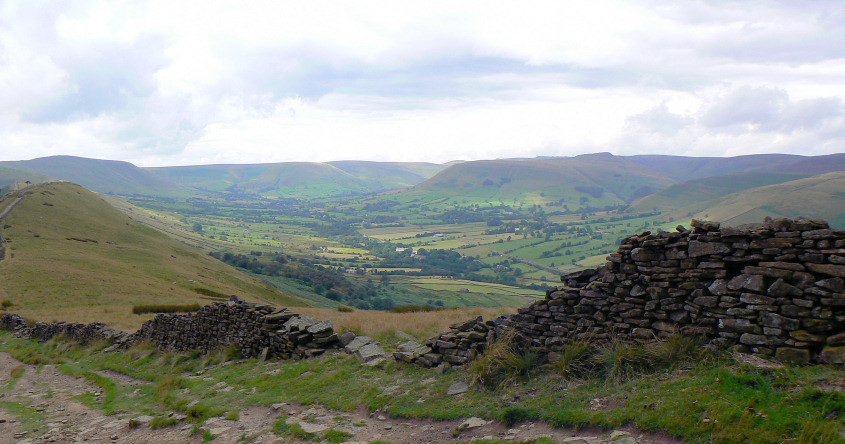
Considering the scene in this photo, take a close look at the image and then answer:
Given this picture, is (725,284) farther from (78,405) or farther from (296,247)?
(296,247)

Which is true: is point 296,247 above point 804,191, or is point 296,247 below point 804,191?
below

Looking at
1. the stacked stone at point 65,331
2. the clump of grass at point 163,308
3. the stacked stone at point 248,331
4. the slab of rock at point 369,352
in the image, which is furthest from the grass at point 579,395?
the clump of grass at point 163,308

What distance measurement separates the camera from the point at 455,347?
12.2 meters

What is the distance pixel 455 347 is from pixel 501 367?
2.00 m

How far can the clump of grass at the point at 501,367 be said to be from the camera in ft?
33.6

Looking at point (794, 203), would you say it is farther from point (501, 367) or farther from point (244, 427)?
point (244, 427)

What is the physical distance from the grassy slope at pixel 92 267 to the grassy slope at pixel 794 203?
102 m

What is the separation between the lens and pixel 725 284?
827 centimetres

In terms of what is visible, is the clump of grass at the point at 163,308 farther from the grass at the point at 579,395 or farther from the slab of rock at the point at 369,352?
the slab of rock at the point at 369,352

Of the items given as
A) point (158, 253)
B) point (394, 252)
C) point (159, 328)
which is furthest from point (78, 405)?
point (394, 252)

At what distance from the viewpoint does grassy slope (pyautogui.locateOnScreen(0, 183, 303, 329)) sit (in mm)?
37500

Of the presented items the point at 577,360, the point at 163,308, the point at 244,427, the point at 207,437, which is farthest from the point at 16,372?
the point at 577,360

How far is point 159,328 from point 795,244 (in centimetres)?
2416

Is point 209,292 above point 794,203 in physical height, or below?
below
